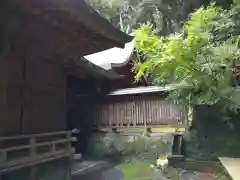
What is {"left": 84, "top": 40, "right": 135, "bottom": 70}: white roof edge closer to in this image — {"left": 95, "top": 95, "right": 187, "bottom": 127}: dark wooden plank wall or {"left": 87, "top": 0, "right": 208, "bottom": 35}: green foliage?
{"left": 87, "top": 0, "right": 208, "bottom": 35}: green foliage

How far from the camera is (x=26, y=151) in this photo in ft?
21.4

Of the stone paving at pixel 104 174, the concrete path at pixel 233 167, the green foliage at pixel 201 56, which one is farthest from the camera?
the stone paving at pixel 104 174

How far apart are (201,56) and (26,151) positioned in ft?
15.7

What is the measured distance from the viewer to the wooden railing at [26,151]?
5.27 meters

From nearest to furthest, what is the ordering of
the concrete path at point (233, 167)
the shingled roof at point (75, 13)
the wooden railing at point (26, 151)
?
1. the shingled roof at point (75, 13)
2. the wooden railing at point (26, 151)
3. the concrete path at point (233, 167)

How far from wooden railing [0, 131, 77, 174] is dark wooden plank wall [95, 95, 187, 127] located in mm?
5775

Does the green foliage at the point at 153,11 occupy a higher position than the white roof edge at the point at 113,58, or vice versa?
the green foliage at the point at 153,11

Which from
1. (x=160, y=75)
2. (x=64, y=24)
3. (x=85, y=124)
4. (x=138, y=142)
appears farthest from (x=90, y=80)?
(x=64, y=24)

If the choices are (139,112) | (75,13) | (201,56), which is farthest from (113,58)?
(75,13)

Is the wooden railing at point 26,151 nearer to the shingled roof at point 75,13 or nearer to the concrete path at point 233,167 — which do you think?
the shingled roof at point 75,13

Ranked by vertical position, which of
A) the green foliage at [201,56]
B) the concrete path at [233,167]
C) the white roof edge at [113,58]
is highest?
the white roof edge at [113,58]

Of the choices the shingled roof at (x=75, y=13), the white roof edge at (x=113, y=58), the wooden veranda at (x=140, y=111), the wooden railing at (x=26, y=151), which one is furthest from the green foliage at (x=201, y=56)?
the white roof edge at (x=113, y=58)

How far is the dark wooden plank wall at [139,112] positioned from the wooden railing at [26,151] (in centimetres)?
578

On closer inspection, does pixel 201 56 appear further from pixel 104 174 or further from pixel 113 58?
pixel 113 58
